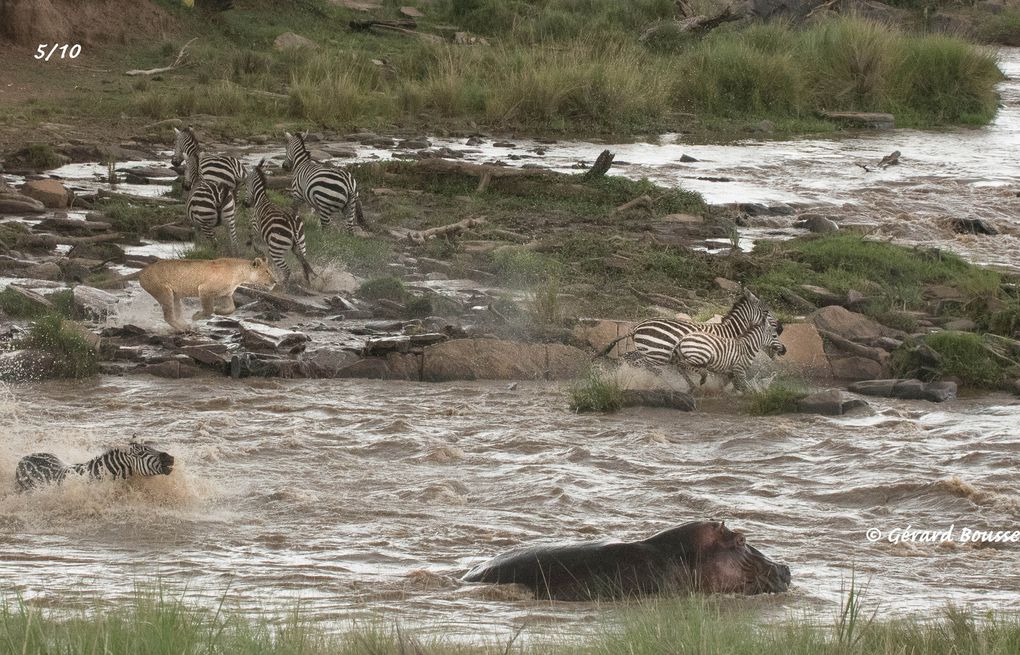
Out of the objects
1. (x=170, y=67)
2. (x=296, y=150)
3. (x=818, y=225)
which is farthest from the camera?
(x=170, y=67)

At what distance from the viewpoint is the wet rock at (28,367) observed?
1065cm

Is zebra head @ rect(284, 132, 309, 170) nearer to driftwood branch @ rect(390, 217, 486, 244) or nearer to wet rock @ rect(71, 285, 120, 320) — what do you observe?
driftwood branch @ rect(390, 217, 486, 244)

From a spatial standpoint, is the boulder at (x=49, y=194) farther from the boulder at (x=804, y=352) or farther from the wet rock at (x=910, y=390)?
the wet rock at (x=910, y=390)

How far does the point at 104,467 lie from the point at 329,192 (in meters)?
7.90

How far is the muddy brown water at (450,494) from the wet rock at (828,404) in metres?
0.17

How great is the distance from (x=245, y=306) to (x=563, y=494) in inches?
223

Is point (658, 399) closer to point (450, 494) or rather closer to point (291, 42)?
point (450, 494)

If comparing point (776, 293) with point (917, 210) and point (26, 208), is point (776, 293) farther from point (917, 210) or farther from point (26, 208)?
point (26, 208)

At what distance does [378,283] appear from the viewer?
13.0 metres

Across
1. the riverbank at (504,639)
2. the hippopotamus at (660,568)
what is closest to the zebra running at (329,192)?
the hippopotamus at (660,568)

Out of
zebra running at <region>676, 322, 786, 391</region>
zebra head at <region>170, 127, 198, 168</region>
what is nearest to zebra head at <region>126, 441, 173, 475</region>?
zebra running at <region>676, 322, 786, 391</region>

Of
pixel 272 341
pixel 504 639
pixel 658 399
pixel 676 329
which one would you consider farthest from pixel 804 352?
pixel 504 639

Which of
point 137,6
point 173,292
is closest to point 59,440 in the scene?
point 173,292

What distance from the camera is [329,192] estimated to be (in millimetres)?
15031
